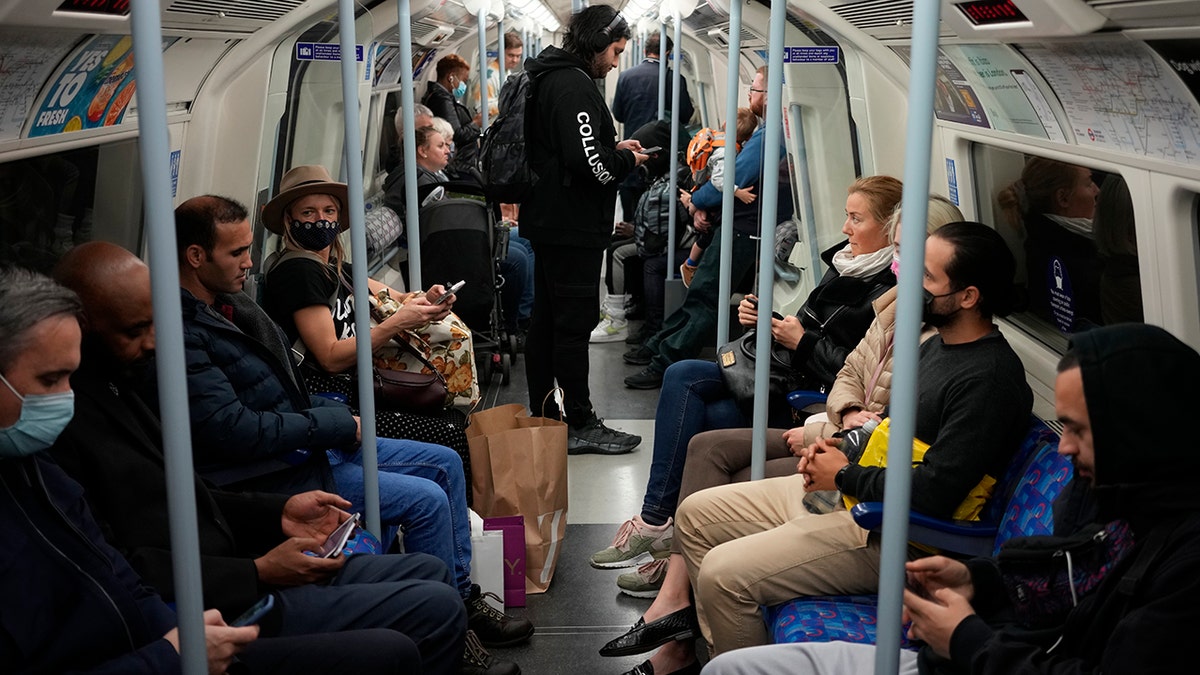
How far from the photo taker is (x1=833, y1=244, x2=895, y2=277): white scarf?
155 inches

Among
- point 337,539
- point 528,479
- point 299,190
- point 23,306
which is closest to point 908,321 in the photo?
point 23,306

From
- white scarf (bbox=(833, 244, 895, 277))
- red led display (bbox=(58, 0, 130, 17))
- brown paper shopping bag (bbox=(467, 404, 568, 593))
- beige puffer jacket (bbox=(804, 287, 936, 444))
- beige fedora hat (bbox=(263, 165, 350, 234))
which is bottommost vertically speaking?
brown paper shopping bag (bbox=(467, 404, 568, 593))

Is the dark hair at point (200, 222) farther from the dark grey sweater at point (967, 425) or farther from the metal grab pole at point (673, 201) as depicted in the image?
the metal grab pole at point (673, 201)

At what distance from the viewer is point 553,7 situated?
18.3 m

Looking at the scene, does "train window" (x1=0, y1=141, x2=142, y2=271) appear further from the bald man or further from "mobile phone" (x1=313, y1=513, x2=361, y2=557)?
"mobile phone" (x1=313, y1=513, x2=361, y2=557)

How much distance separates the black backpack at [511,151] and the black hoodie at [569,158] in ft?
0.15

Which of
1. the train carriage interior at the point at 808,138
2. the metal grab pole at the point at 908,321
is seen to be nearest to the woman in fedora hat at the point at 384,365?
the train carriage interior at the point at 808,138

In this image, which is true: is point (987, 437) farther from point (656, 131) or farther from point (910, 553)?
point (656, 131)

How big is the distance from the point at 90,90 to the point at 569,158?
7.33 ft

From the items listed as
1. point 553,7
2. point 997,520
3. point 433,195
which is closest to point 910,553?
point 997,520

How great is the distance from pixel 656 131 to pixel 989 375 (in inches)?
227

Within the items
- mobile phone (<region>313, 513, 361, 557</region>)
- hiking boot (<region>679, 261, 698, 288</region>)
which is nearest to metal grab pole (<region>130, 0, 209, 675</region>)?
mobile phone (<region>313, 513, 361, 557</region>)

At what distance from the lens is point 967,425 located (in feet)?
9.46

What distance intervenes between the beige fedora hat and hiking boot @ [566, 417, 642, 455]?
1974mm
